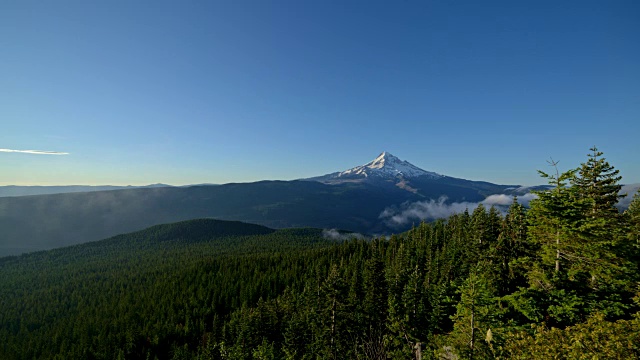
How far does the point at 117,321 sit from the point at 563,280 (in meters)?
177

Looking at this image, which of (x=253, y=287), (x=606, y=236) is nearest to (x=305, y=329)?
(x=606, y=236)

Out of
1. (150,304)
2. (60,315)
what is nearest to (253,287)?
(150,304)

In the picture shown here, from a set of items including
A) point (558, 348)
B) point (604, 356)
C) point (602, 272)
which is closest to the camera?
point (604, 356)

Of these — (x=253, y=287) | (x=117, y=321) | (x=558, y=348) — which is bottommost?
(x=117, y=321)

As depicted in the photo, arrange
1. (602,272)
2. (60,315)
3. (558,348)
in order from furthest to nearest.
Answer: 1. (60,315)
2. (602,272)
3. (558,348)

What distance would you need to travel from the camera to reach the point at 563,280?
1096 inches

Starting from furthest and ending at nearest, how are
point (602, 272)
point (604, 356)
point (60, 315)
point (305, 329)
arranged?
point (60, 315) < point (305, 329) < point (602, 272) < point (604, 356)

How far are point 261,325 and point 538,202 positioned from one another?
67285mm

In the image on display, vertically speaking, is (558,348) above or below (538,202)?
below

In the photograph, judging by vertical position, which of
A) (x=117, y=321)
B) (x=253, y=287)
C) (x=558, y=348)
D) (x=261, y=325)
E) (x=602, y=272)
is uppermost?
(x=602, y=272)

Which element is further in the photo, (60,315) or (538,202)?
(60,315)

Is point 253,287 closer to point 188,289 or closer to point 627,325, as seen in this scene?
point 188,289

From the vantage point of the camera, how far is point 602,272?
2627cm

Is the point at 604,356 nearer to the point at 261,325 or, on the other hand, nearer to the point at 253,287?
the point at 261,325
